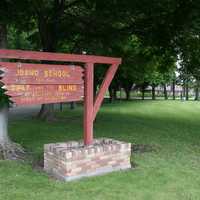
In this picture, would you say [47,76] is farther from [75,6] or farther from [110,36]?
[75,6]

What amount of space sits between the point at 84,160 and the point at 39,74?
1.50 meters

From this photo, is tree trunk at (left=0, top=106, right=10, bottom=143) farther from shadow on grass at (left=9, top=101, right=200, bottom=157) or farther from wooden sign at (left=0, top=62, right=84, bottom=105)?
Result: wooden sign at (left=0, top=62, right=84, bottom=105)

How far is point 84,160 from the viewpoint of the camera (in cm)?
604

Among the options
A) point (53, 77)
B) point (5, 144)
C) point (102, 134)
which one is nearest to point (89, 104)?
point (53, 77)

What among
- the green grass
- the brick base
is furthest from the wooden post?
the green grass

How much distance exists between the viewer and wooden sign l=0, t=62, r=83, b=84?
5688mm

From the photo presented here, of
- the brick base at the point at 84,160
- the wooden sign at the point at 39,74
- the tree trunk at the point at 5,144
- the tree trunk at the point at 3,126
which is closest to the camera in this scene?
the wooden sign at the point at 39,74

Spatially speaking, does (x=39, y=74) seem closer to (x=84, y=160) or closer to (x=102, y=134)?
(x=84, y=160)

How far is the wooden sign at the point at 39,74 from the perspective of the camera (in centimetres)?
569

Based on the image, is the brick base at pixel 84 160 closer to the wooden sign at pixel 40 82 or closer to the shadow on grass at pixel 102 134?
the wooden sign at pixel 40 82

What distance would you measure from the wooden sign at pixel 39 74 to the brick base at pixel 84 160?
1118 millimetres

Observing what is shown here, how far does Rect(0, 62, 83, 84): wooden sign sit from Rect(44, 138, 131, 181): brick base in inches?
44.0

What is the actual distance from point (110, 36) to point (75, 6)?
2274 millimetres

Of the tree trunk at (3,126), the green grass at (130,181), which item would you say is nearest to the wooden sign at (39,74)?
the green grass at (130,181)
